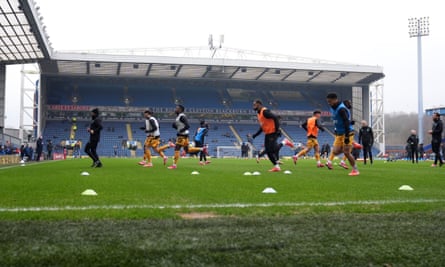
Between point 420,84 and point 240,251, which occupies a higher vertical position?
point 420,84

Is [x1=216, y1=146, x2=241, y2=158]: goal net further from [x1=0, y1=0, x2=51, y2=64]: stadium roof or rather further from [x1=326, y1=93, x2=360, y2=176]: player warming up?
[x1=326, y1=93, x2=360, y2=176]: player warming up

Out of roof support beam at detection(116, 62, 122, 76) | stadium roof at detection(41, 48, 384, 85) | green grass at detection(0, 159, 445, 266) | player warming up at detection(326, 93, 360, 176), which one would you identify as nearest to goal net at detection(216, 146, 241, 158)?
stadium roof at detection(41, 48, 384, 85)

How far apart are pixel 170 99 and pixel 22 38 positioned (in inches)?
981

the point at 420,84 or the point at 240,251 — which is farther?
the point at 420,84

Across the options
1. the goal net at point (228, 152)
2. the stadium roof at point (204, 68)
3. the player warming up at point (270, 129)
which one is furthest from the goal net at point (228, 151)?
the player warming up at point (270, 129)

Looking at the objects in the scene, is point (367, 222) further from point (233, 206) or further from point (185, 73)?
point (185, 73)

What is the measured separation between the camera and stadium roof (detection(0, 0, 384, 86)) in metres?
38.9

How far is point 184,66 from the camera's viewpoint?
47.6m

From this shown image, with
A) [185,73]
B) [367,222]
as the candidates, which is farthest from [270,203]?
[185,73]

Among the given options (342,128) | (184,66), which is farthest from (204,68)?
(342,128)

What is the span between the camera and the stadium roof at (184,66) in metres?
38.9

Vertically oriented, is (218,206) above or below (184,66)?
below

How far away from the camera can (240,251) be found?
2775mm

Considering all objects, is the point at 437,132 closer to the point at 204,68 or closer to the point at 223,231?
the point at 223,231
